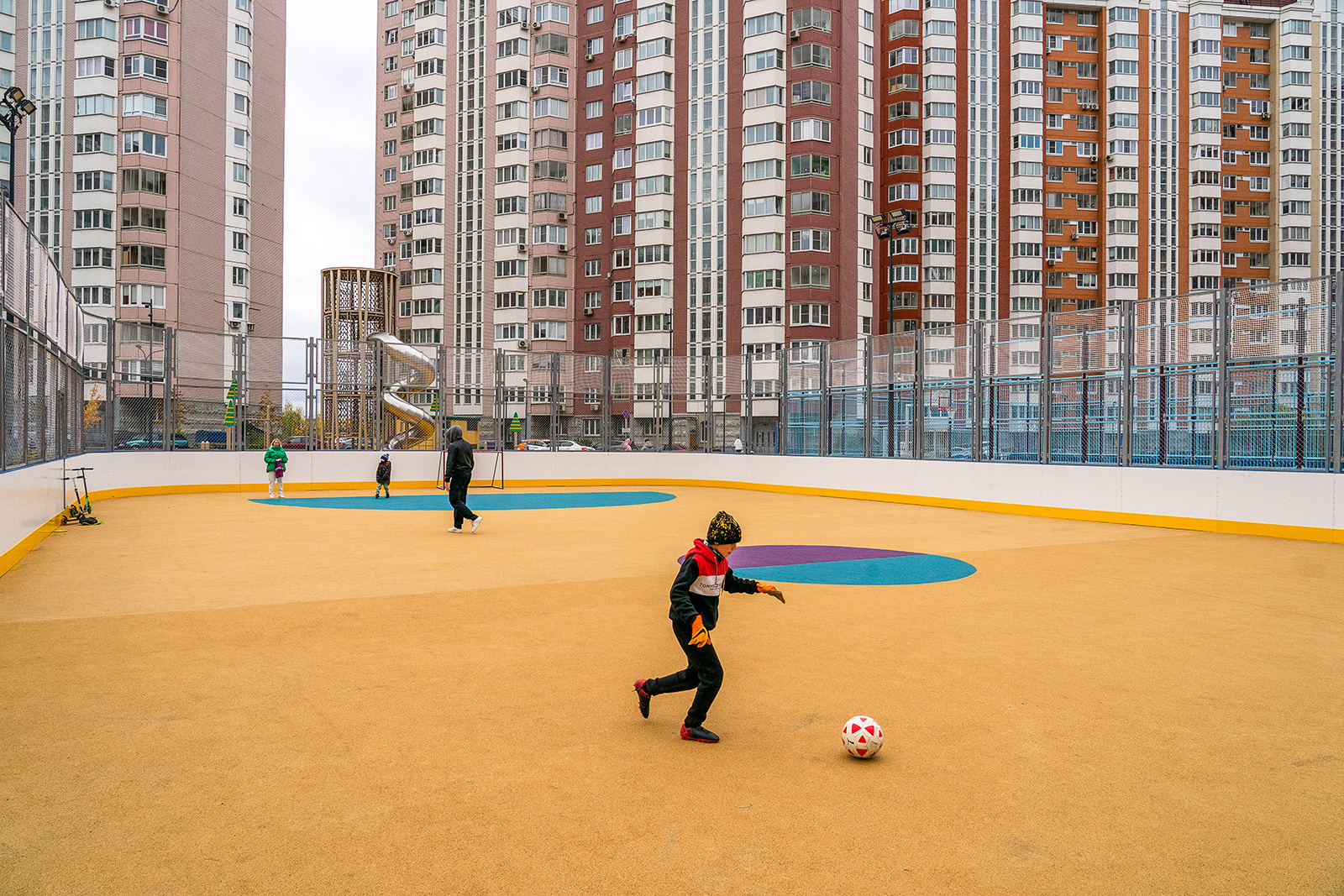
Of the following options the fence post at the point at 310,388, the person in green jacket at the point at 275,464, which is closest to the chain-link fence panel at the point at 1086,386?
the person in green jacket at the point at 275,464

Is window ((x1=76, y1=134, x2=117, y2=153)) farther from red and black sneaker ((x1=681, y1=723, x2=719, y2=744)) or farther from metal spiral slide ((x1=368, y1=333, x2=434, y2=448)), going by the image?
red and black sneaker ((x1=681, y1=723, x2=719, y2=744))

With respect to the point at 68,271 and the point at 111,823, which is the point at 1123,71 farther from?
the point at 111,823

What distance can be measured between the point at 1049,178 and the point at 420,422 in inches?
2436

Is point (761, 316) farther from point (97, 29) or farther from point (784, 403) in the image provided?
point (97, 29)

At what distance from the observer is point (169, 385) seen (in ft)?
81.4

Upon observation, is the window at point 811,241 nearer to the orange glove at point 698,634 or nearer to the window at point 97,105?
the window at point 97,105

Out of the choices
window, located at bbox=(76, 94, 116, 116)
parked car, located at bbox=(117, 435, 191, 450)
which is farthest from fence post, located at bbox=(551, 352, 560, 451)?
window, located at bbox=(76, 94, 116, 116)

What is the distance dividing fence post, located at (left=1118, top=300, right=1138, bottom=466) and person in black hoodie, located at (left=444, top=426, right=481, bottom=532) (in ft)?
42.0

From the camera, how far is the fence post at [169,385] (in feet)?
81.2

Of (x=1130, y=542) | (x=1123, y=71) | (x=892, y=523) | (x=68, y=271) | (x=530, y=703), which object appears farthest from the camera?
(x=1123, y=71)

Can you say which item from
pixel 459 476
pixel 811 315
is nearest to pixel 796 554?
pixel 459 476

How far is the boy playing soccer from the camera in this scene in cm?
488

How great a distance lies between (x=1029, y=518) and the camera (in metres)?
19.0

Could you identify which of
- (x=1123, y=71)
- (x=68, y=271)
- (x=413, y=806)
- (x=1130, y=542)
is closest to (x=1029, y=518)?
(x=1130, y=542)
